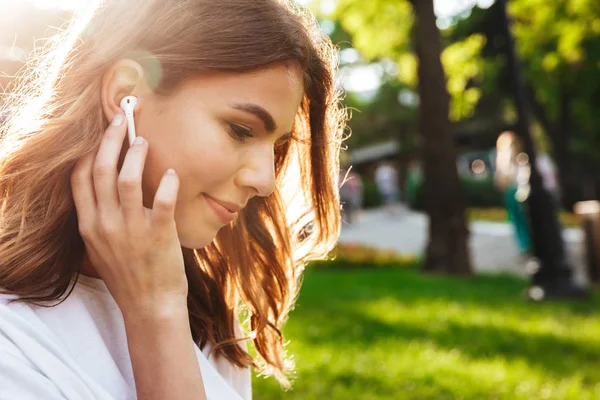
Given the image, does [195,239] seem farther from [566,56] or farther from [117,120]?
[566,56]

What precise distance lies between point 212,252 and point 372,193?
31.6 metres

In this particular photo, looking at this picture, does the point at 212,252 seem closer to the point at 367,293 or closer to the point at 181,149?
the point at 181,149

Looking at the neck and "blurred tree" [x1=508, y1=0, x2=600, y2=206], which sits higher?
"blurred tree" [x1=508, y1=0, x2=600, y2=206]

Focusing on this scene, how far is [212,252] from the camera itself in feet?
6.61

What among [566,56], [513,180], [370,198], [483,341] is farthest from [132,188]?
[370,198]

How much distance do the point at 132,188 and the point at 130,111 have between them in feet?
0.60

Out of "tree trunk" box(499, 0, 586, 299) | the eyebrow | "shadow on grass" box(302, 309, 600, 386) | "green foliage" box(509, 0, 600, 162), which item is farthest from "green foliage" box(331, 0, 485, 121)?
the eyebrow

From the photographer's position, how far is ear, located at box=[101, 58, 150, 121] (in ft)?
4.91

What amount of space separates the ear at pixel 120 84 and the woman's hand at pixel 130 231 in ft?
0.31

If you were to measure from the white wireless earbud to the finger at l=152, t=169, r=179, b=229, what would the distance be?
0.40 ft

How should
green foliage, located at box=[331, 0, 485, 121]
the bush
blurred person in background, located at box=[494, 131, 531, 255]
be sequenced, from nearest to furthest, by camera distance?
blurred person in background, located at box=[494, 131, 531, 255] < green foliage, located at box=[331, 0, 485, 121] < the bush

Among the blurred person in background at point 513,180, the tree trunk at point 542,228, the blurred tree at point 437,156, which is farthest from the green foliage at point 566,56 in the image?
the tree trunk at point 542,228

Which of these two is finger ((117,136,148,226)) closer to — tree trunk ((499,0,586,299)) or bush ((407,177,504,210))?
tree trunk ((499,0,586,299))

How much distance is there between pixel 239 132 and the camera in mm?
1551
